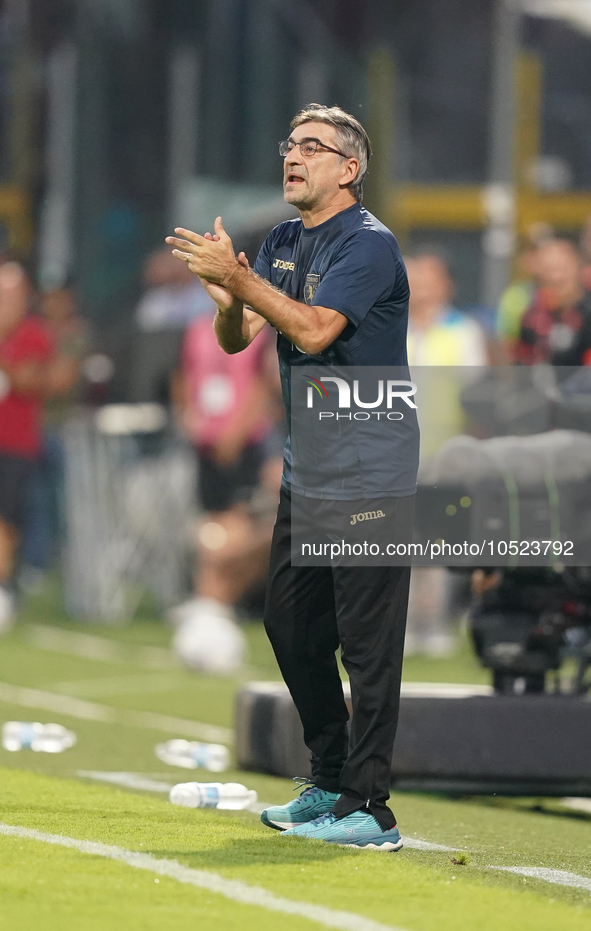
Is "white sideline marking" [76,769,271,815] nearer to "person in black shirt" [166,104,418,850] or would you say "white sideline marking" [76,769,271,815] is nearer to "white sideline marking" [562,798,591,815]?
"person in black shirt" [166,104,418,850]

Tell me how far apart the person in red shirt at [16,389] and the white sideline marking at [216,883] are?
337 inches

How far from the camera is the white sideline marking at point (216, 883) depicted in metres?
4.06

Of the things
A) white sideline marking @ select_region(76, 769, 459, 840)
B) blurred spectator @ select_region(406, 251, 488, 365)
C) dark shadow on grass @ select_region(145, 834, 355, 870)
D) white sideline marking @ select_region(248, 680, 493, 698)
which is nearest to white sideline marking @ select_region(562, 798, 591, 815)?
white sideline marking @ select_region(248, 680, 493, 698)

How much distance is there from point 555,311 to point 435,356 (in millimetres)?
1251

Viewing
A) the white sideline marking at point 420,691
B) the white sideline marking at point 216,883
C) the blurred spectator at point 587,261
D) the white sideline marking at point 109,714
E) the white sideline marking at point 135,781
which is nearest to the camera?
the white sideline marking at point 216,883

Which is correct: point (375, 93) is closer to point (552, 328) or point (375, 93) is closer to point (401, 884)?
point (552, 328)

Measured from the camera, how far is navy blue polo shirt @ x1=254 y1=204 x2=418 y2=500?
4969 millimetres

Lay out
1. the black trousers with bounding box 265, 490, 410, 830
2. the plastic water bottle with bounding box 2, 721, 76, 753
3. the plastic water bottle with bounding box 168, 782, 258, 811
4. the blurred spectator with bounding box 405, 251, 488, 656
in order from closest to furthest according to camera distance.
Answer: the black trousers with bounding box 265, 490, 410, 830 → the plastic water bottle with bounding box 168, 782, 258, 811 → the plastic water bottle with bounding box 2, 721, 76, 753 → the blurred spectator with bounding box 405, 251, 488, 656

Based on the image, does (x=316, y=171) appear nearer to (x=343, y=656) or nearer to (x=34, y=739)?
(x=343, y=656)

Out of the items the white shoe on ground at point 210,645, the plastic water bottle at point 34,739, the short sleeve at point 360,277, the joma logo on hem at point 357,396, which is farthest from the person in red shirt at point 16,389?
the short sleeve at point 360,277

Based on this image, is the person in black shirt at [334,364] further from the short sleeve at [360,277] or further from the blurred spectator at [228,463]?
the blurred spectator at [228,463]

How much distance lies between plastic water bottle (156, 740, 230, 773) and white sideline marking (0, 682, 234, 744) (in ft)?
2.71

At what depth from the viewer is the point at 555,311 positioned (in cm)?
1016

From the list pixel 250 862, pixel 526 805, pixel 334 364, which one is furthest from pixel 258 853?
pixel 526 805
